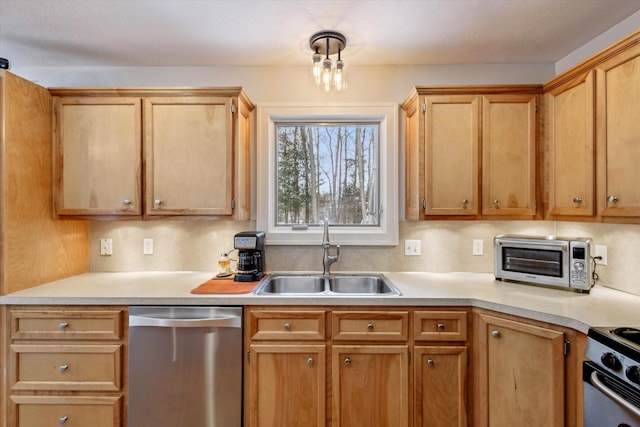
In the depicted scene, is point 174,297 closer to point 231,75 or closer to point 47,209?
point 47,209

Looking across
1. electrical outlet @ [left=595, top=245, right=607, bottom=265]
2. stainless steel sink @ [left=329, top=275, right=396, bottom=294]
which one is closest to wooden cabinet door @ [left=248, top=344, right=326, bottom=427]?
stainless steel sink @ [left=329, top=275, right=396, bottom=294]

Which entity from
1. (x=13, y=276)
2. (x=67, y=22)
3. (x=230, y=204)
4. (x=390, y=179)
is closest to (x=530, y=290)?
(x=390, y=179)

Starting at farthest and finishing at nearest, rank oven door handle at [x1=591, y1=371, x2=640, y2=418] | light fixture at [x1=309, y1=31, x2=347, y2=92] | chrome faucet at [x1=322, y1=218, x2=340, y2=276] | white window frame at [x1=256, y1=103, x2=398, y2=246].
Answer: white window frame at [x1=256, y1=103, x2=398, y2=246], chrome faucet at [x1=322, y1=218, x2=340, y2=276], light fixture at [x1=309, y1=31, x2=347, y2=92], oven door handle at [x1=591, y1=371, x2=640, y2=418]

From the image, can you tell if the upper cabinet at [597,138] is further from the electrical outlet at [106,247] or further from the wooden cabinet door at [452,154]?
the electrical outlet at [106,247]

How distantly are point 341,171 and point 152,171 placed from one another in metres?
1.34

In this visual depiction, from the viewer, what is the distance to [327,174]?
2482 millimetres

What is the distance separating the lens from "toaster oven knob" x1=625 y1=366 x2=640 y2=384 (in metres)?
1.08

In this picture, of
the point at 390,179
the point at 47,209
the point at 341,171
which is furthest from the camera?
the point at 341,171

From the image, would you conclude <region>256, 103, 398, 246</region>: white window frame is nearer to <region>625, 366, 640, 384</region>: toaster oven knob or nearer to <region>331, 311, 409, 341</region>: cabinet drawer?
<region>331, 311, 409, 341</region>: cabinet drawer

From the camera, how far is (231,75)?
236 cm

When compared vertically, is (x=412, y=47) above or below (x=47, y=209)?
above

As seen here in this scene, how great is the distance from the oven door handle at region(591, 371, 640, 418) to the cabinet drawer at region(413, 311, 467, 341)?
54 centimetres

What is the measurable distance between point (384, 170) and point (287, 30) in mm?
1149

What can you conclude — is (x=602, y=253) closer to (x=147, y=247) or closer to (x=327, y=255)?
(x=327, y=255)
